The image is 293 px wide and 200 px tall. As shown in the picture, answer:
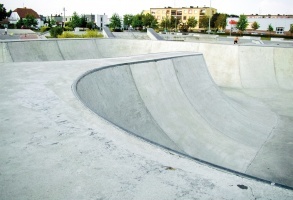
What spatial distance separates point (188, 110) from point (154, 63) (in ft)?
7.98

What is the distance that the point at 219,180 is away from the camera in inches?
101

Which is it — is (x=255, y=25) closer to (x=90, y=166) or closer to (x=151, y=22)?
(x=151, y=22)

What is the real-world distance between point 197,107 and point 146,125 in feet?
10.7

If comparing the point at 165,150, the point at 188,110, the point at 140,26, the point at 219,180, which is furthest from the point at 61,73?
the point at 140,26

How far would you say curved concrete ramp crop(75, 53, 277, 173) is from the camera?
23.3 ft

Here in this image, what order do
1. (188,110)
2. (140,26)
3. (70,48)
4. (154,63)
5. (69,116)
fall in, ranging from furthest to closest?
(140,26), (70,48), (154,63), (188,110), (69,116)

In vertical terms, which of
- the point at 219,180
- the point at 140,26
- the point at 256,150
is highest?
the point at 140,26

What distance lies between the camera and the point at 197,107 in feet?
32.7

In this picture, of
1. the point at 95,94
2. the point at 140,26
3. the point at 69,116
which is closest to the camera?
the point at 69,116

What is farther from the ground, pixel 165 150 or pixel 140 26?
pixel 140 26

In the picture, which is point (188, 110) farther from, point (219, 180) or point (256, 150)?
point (219, 180)

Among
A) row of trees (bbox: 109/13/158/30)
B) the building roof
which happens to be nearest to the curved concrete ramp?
row of trees (bbox: 109/13/158/30)

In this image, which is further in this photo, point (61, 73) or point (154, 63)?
point (154, 63)

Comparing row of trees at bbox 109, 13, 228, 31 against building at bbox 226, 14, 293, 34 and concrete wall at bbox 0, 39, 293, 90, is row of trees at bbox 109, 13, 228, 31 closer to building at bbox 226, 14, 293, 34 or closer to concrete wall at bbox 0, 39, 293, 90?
building at bbox 226, 14, 293, 34
